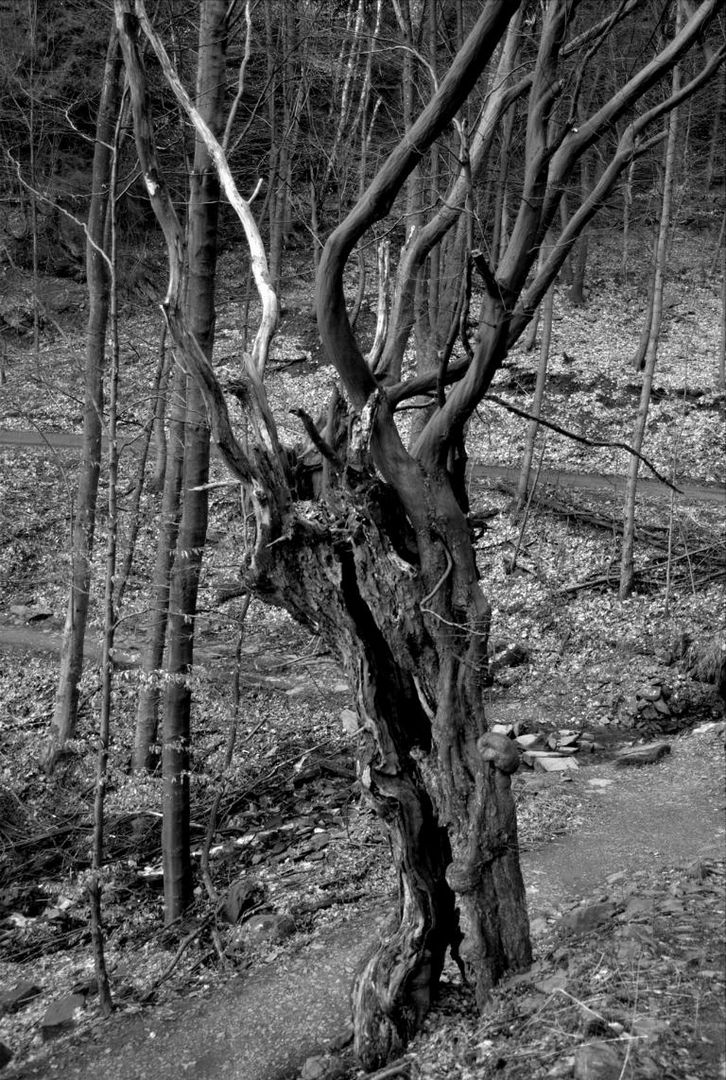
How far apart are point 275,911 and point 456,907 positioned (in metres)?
3.26

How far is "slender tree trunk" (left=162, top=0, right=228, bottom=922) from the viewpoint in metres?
7.80

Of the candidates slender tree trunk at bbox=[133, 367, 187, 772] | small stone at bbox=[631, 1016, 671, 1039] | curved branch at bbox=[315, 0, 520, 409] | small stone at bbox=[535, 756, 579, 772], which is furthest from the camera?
small stone at bbox=[535, 756, 579, 772]

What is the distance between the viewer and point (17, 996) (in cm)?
747

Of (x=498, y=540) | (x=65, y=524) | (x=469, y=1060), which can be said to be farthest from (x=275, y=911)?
(x=65, y=524)

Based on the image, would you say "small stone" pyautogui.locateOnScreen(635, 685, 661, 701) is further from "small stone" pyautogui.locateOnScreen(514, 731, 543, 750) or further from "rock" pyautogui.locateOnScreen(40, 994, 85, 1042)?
"rock" pyautogui.locateOnScreen(40, 994, 85, 1042)

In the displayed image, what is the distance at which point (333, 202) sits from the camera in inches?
1036

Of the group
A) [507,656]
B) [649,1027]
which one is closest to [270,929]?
[649,1027]

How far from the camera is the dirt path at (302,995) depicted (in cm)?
576

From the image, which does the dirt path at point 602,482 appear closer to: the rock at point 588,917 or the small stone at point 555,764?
the small stone at point 555,764

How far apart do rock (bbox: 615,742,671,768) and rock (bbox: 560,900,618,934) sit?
4947 mm

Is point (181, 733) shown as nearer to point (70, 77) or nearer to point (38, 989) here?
point (38, 989)

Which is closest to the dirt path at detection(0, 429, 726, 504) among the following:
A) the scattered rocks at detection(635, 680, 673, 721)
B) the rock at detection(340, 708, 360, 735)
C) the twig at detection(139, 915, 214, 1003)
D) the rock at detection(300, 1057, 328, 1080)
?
the scattered rocks at detection(635, 680, 673, 721)

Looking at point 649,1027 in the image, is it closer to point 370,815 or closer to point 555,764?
point 370,815

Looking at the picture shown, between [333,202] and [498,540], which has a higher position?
[333,202]
